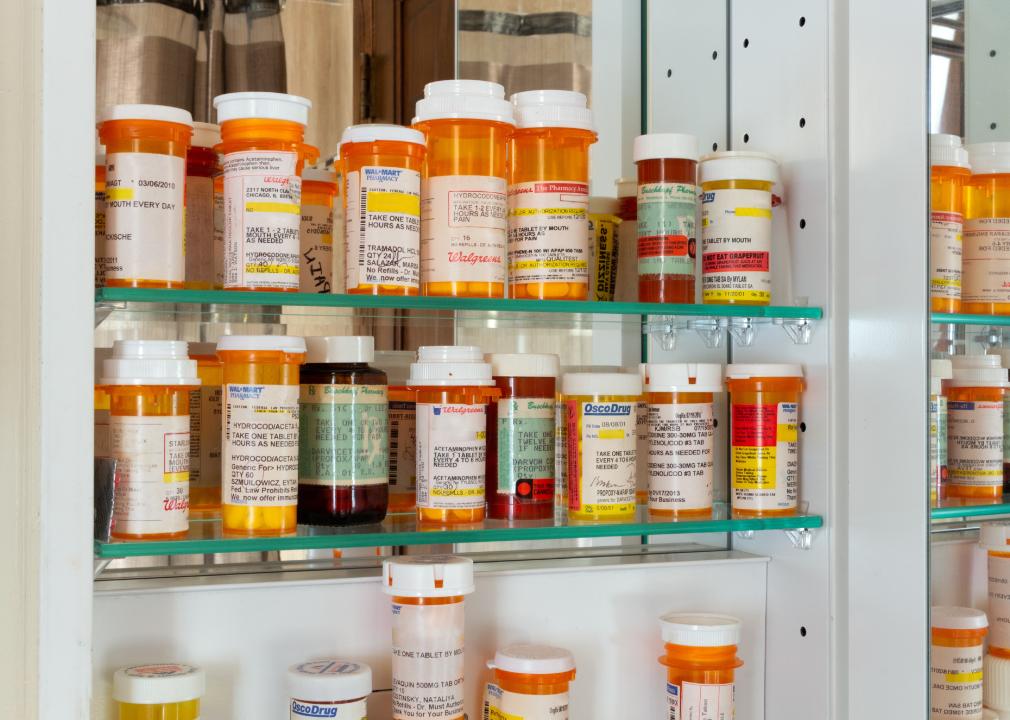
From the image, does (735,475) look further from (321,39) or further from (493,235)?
A: (321,39)

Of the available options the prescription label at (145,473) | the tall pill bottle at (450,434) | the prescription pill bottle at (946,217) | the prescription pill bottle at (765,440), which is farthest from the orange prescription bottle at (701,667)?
the prescription label at (145,473)

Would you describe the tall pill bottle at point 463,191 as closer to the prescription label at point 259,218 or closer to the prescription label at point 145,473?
the prescription label at point 259,218

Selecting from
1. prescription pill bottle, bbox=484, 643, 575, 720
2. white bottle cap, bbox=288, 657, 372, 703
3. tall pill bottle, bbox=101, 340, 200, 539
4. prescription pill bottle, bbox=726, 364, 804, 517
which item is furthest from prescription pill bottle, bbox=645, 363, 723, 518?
tall pill bottle, bbox=101, 340, 200, 539

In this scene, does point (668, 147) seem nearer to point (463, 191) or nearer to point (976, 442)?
point (463, 191)

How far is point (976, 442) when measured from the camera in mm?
973

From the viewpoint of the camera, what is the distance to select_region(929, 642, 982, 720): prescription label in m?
0.90

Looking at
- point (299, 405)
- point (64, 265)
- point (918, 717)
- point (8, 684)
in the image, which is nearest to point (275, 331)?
point (299, 405)

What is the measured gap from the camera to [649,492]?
3.06 ft

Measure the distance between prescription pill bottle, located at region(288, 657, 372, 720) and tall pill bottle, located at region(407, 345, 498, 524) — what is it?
128mm

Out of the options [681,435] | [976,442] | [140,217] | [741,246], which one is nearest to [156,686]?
[140,217]

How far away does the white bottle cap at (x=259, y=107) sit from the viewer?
31.1 inches

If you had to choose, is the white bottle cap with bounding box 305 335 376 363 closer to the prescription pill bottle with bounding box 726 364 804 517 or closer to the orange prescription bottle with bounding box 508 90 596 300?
the orange prescription bottle with bounding box 508 90 596 300

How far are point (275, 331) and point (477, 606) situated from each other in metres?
Result: 0.28

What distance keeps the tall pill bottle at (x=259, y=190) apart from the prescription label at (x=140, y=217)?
0.04 metres
